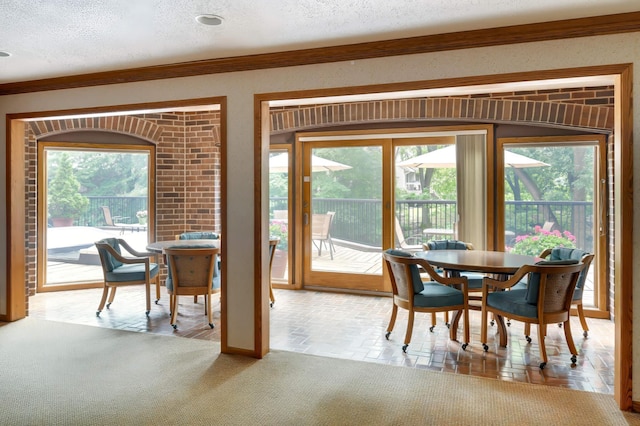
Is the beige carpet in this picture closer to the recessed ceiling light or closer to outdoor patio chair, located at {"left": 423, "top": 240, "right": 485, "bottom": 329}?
outdoor patio chair, located at {"left": 423, "top": 240, "right": 485, "bottom": 329}

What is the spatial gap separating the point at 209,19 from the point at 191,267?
2458 millimetres

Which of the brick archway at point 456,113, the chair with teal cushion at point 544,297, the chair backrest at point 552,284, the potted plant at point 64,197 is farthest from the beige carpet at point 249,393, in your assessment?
the brick archway at point 456,113

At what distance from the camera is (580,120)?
475 cm

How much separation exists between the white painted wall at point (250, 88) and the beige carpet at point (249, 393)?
42 centimetres

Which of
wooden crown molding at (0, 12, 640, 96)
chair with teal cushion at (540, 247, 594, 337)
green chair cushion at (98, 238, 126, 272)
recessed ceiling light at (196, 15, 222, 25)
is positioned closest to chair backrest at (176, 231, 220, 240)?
green chair cushion at (98, 238, 126, 272)

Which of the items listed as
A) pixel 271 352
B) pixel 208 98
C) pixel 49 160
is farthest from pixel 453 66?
pixel 49 160

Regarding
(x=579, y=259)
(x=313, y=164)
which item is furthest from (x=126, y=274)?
(x=579, y=259)

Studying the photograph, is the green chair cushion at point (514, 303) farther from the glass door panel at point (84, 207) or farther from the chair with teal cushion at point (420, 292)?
the glass door panel at point (84, 207)

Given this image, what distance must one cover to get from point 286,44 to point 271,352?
8.11 ft

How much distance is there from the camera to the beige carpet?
8.70ft

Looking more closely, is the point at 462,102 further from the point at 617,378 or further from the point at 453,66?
the point at 617,378

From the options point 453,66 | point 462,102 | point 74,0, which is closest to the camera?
point 74,0

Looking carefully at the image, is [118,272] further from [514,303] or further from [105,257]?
[514,303]

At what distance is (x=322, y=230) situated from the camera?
6.19 meters
